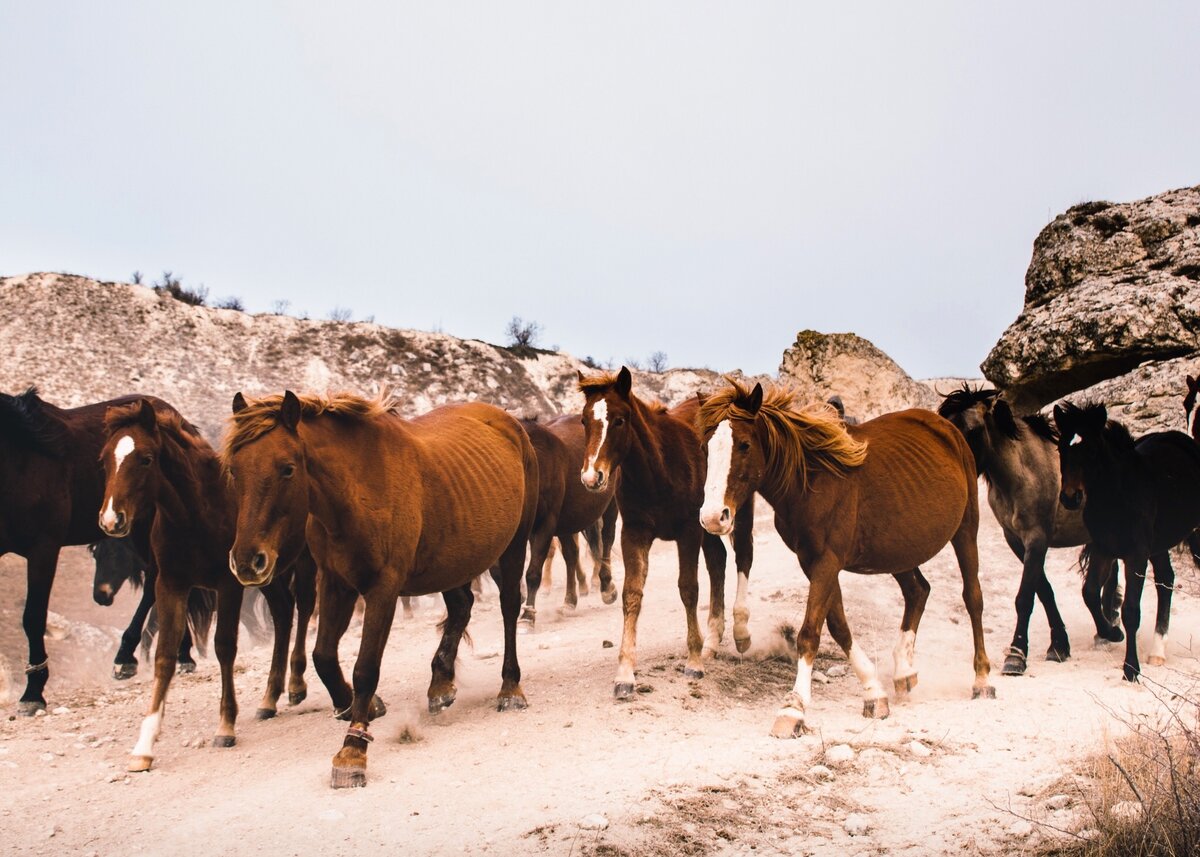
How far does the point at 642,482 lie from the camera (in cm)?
755

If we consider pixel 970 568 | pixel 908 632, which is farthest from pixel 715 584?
pixel 970 568

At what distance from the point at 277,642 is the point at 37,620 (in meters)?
2.58

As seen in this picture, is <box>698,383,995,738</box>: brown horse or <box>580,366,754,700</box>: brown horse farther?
<box>580,366,754,700</box>: brown horse

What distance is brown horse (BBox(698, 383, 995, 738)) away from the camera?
6.16m

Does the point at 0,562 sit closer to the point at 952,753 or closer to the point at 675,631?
the point at 675,631

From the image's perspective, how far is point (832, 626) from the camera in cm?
655

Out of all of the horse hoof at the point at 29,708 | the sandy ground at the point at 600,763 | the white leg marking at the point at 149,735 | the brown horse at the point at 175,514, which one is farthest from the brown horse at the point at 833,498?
the horse hoof at the point at 29,708

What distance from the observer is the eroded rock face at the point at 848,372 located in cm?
1862

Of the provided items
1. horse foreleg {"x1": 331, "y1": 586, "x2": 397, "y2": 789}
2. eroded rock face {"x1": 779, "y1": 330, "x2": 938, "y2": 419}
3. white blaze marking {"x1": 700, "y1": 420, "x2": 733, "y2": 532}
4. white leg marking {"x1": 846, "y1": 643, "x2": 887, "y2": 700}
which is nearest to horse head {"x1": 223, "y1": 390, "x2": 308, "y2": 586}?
horse foreleg {"x1": 331, "y1": 586, "x2": 397, "y2": 789}

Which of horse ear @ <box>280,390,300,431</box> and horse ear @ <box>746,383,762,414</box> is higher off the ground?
horse ear @ <box>746,383,762,414</box>

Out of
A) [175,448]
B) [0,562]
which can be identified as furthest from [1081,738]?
[0,562]

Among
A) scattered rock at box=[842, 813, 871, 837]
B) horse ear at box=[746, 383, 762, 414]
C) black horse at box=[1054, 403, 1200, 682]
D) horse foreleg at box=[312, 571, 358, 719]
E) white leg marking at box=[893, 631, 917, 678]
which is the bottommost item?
scattered rock at box=[842, 813, 871, 837]

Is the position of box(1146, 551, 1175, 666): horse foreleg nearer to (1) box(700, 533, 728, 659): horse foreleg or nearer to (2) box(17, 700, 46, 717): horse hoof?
(1) box(700, 533, 728, 659): horse foreleg

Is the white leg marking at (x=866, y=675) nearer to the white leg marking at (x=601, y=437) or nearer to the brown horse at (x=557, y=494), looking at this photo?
the white leg marking at (x=601, y=437)
